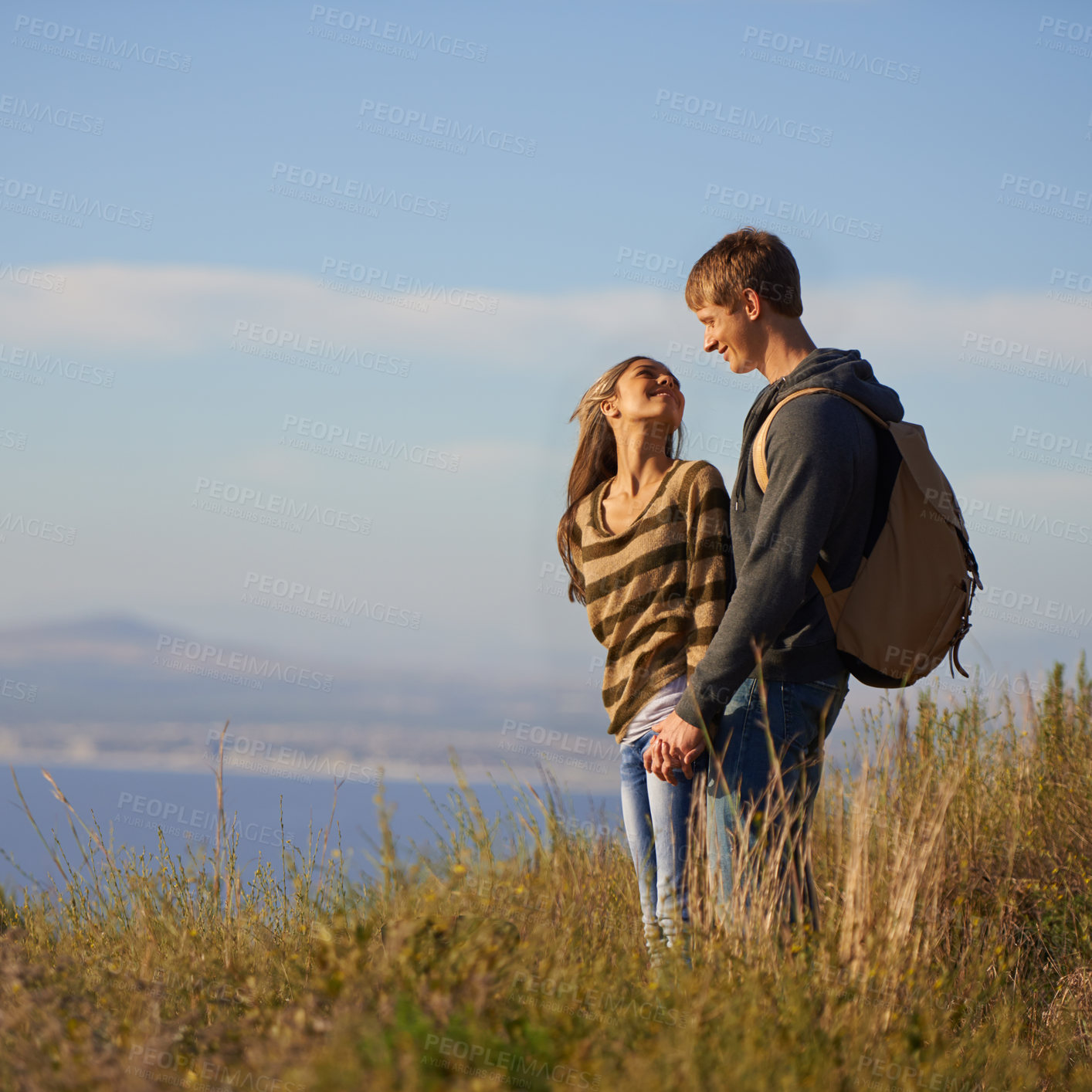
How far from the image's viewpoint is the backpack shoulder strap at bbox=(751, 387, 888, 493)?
120 inches

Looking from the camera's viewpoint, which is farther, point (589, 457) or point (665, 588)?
point (589, 457)

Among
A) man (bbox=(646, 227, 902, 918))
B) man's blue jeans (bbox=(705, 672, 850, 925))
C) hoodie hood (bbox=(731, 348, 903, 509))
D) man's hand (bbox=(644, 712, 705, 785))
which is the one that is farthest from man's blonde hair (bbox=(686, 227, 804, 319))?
man's hand (bbox=(644, 712, 705, 785))

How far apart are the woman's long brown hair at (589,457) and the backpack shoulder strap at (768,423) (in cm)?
56

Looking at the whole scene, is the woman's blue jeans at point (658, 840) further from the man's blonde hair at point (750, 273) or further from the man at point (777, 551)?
the man's blonde hair at point (750, 273)

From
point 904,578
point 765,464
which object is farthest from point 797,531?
point 904,578

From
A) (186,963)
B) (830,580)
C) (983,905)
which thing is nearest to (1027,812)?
(983,905)

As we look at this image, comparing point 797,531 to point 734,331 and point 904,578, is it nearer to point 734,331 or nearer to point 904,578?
point 904,578

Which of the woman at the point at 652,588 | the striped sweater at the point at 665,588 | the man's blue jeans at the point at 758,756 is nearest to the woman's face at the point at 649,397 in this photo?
the woman at the point at 652,588

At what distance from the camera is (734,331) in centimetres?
330

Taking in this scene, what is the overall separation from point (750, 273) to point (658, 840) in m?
1.77

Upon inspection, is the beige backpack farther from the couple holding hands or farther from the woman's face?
the woman's face

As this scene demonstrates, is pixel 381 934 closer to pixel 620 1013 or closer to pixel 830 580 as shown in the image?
pixel 620 1013

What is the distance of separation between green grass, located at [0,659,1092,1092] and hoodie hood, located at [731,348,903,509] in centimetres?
114

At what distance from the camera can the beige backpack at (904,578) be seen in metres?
3.04
